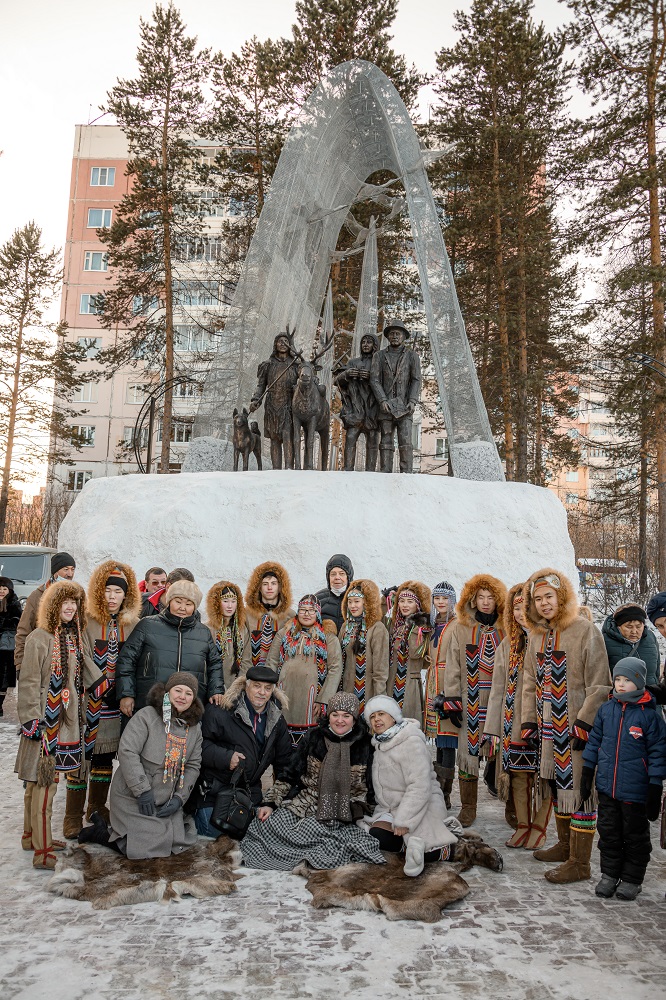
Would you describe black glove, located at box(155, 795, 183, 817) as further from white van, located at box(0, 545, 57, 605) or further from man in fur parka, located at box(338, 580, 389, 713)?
white van, located at box(0, 545, 57, 605)

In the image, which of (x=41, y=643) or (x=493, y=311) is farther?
(x=493, y=311)

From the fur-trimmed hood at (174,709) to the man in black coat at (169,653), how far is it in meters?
0.25

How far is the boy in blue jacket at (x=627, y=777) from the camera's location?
367 centimetres

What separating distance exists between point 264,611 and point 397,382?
5257 mm

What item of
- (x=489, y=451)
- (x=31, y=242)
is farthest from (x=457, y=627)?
(x=31, y=242)

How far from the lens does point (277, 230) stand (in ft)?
41.0

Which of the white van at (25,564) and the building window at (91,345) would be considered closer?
the white van at (25,564)

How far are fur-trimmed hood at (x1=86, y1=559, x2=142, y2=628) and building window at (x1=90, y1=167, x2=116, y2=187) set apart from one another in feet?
127

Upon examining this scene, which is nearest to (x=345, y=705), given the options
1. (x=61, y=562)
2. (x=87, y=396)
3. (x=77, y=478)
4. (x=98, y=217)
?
(x=61, y=562)


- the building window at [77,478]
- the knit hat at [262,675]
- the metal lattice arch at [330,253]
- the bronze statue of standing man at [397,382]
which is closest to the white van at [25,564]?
the metal lattice arch at [330,253]

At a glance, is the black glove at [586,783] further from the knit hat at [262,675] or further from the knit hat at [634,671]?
the knit hat at [262,675]

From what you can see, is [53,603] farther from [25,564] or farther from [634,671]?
[25,564]

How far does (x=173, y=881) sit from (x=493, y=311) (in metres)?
17.2

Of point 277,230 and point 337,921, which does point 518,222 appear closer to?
point 277,230
